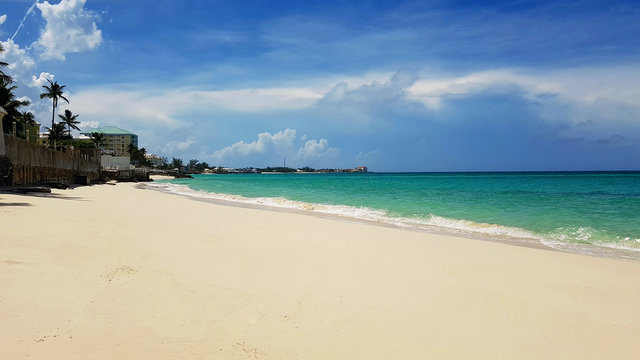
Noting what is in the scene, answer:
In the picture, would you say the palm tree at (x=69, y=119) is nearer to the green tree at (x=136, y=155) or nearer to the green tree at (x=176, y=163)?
the green tree at (x=136, y=155)

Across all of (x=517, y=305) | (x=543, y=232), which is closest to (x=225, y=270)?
(x=517, y=305)

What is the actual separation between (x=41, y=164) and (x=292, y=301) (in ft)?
94.1

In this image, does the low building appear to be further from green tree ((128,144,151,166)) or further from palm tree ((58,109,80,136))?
palm tree ((58,109,80,136))

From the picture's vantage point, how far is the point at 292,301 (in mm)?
5035

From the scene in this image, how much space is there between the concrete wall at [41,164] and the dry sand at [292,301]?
17.2 metres

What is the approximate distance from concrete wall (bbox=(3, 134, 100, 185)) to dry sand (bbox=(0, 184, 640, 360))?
56.5ft

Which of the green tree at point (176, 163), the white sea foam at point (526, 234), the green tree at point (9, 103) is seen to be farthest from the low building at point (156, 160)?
the white sea foam at point (526, 234)

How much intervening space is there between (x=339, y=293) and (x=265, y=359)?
2103 millimetres

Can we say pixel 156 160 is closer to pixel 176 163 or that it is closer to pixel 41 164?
pixel 176 163

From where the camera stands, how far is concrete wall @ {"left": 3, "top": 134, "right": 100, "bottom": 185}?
72.1 feet

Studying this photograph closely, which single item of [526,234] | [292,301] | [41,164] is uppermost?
[41,164]

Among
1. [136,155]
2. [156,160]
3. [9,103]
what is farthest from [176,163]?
[9,103]

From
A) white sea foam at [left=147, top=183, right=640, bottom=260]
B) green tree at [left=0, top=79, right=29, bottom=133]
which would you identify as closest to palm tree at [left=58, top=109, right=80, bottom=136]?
green tree at [left=0, top=79, right=29, bottom=133]

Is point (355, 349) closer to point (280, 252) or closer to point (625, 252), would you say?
point (280, 252)
